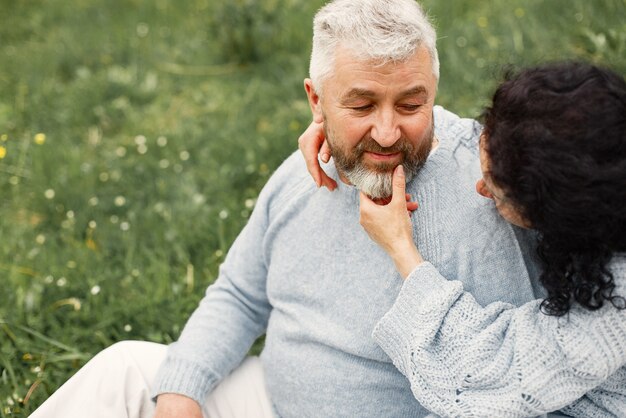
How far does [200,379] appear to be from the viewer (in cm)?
253

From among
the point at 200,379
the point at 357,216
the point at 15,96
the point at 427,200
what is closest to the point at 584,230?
the point at 427,200

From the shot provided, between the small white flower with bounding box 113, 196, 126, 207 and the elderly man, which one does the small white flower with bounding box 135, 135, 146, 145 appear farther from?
the elderly man

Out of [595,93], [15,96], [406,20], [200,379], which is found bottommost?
[200,379]

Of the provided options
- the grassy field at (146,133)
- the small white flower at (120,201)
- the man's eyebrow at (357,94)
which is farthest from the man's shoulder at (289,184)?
the small white flower at (120,201)

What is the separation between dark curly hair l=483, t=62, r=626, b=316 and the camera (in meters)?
1.84

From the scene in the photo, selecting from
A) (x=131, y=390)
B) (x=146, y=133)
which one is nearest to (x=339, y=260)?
(x=131, y=390)

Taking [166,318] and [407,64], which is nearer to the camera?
[407,64]

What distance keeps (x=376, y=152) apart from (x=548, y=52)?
2.35 metres

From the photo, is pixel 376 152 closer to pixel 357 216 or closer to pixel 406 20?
pixel 357 216

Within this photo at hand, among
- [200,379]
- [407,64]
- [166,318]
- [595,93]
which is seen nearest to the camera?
[595,93]

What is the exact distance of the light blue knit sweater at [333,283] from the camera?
2273mm

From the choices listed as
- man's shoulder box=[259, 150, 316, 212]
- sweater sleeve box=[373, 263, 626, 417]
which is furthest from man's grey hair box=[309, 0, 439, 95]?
sweater sleeve box=[373, 263, 626, 417]

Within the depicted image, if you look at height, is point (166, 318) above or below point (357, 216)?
below

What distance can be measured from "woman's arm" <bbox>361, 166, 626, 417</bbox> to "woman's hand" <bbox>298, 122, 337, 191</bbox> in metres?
0.33
